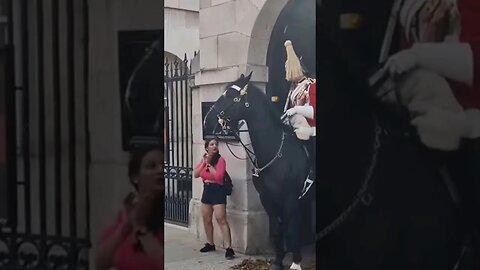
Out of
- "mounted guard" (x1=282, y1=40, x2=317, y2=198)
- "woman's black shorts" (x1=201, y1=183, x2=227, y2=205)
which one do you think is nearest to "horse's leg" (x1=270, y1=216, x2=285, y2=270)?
"mounted guard" (x1=282, y1=40, x2=317, y2=198)

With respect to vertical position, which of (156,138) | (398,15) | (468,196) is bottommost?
(468,196)

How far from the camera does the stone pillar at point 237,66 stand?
14.9 feet

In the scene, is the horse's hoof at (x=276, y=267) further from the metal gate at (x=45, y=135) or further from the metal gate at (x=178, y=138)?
the metal gate at (x=45, y=135)

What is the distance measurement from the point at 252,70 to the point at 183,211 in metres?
1.91

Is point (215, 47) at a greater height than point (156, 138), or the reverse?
point (215, 47)

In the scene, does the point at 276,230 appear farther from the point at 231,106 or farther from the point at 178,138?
the point at 178,138

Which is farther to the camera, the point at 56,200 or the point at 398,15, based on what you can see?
the point at 56,200

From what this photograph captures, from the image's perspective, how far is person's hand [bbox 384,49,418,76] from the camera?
66.1 inches

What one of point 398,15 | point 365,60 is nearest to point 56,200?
point 365,60

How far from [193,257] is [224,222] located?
15.6 inches

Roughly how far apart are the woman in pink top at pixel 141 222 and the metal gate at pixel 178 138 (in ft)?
12.0

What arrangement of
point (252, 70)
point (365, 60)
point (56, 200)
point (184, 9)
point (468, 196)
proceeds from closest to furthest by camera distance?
point (468, 196) → point (365, 60) → point (56, 200) → point (252, 70) → point (184, 9)

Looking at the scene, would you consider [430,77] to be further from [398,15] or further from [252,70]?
[252,70]

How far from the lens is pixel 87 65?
84.0 inches
